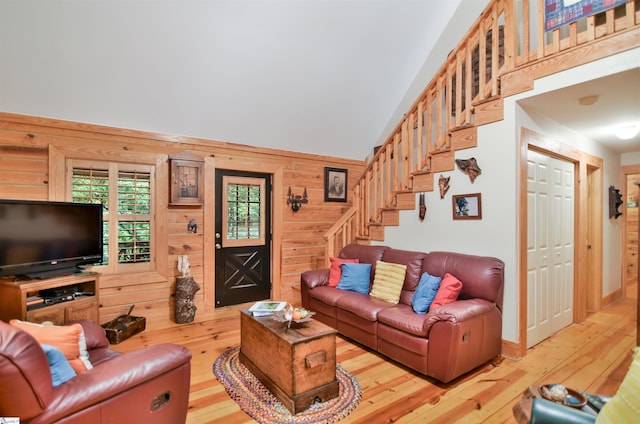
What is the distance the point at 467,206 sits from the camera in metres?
3.20

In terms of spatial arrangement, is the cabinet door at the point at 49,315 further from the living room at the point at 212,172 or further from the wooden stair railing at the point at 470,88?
the wooden stair railing at the point at 470,88

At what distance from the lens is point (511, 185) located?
2861mm

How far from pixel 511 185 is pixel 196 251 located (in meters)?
3.62

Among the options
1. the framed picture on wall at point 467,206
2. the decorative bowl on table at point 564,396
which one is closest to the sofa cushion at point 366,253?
the framed picture on wall at point 467,206

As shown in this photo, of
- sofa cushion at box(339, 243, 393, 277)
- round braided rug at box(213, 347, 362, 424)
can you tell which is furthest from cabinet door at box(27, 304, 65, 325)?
sofa cushion at box(339, 243, 393, 277)

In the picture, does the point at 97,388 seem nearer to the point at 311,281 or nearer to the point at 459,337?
the point at 459,337

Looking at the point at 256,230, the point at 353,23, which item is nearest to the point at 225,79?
the point at 353,23

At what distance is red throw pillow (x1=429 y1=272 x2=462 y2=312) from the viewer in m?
2.79

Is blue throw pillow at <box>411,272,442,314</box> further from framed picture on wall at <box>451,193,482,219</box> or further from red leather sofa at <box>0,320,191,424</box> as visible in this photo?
red leather sofa at <box>0,320,191,424</box>

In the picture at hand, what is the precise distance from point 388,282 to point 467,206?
3.67ft

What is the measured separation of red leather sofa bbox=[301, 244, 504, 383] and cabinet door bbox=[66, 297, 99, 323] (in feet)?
7.26

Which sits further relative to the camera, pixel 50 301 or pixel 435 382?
pixel 50 301

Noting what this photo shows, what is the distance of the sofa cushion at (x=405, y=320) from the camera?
8.36 feet

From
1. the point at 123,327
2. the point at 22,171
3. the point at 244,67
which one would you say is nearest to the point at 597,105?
the point at 244,67
